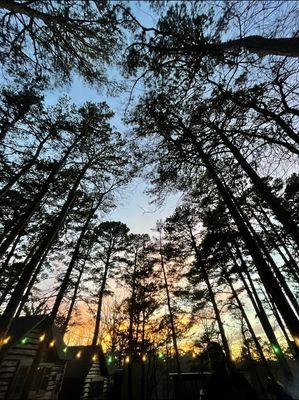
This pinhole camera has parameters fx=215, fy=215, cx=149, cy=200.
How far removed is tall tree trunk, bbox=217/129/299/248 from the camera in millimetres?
6841

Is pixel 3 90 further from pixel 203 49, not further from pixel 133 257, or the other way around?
pixel 133 257

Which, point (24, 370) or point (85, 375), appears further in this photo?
point (85, 375)

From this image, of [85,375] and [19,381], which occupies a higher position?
[85,375]

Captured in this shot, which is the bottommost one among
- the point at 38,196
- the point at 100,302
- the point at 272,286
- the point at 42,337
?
the point at 272,286

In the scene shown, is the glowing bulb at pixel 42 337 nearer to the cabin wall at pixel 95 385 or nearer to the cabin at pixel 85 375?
the cabin at pixel 85 375

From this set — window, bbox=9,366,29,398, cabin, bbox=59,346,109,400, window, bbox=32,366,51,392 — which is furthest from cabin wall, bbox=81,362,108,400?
window, bbox=9,366,29,398

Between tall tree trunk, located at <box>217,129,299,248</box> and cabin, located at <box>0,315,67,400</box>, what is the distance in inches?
452

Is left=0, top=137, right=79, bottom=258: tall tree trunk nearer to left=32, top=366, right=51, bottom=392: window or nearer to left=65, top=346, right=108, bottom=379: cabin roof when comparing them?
left=32, top=366, right=51, bottom=392: window

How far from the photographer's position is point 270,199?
283 inches

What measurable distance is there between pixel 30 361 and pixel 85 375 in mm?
7622

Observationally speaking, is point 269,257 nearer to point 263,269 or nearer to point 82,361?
point 263,269

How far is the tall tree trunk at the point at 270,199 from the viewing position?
684cm

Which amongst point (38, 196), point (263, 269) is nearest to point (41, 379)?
point (38, 196)

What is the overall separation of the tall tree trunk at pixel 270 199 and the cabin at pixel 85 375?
19037 millimetres
